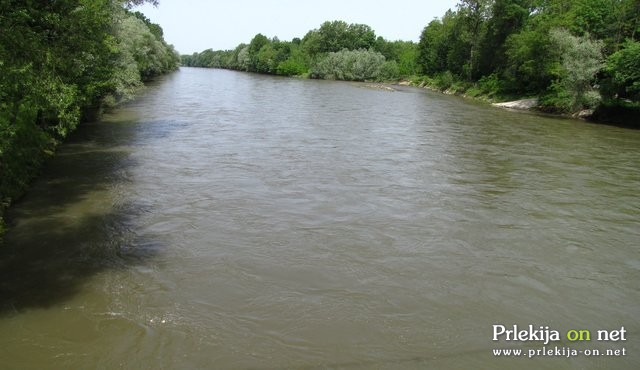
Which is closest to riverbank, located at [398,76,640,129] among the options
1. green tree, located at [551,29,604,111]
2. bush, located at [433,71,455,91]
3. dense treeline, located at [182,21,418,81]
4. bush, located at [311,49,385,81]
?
bush, located at [433,71,455,91]

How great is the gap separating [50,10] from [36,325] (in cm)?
1028

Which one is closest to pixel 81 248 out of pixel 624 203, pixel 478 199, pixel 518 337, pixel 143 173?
pixel 143 173

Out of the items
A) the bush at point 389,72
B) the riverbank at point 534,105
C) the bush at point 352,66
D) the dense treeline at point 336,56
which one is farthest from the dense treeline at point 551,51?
the dense treeline at point 336,56

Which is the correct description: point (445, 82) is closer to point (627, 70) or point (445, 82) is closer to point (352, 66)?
point (352, 66)

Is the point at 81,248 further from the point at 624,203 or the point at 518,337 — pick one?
the point at 624,203

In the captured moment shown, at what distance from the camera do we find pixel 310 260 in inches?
398

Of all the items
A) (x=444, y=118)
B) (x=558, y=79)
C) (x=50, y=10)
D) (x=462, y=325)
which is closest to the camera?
(x=462, y=325)

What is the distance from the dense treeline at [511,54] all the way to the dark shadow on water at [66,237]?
34.9 m

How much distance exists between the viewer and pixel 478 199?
591 inches

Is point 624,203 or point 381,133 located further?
point 381,133

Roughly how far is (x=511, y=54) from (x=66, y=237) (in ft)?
178

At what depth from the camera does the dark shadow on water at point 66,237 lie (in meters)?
8.57

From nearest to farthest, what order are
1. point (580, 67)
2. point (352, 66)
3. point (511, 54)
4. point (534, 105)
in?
1. point (580, 67)
2. point (534, 105)
3. point (511, 54)
4. point (352, 66)

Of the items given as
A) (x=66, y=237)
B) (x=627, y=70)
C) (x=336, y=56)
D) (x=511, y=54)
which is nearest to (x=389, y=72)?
(x=336, y=56)
